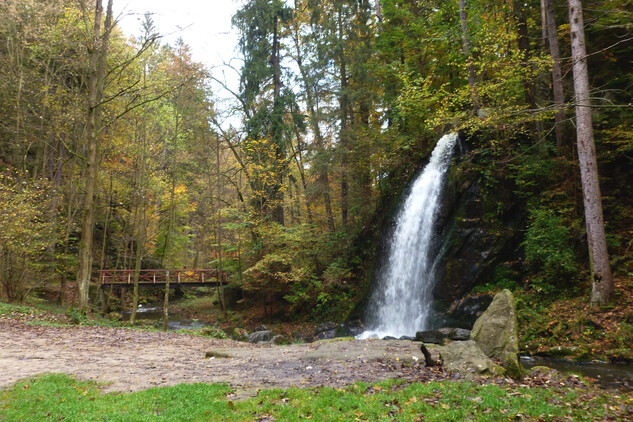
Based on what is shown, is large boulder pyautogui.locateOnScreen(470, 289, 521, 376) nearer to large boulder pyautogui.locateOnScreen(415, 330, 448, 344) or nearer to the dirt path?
the dirt path

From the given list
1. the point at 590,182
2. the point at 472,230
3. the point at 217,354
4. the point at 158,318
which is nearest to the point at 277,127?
the point at 472,230

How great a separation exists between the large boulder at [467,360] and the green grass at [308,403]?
60cm

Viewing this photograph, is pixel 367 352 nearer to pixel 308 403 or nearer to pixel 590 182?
pixel 308 403

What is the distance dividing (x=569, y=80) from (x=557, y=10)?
3.41 metres

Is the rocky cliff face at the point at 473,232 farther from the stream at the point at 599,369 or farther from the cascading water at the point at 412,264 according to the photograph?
the stream at the point at 599,369

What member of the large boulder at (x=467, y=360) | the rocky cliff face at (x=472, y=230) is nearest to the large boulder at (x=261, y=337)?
the rocky cliff face at (x=472, y=230)

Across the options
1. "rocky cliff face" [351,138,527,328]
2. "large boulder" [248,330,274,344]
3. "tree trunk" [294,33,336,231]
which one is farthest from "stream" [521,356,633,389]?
"tree trunk" [294,33,336,231]

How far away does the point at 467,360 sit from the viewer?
5.97 m

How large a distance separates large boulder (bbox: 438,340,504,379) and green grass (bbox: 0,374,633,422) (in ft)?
1.98

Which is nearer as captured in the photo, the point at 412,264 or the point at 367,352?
the point at 367,352

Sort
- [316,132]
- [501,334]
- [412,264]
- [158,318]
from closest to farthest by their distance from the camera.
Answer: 1. [501,334]
2. [412,264]
3. [316,132]
4. [158,318]

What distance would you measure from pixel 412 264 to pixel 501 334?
6.70 m

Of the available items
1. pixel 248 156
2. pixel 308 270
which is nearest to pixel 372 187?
pixel 308 270

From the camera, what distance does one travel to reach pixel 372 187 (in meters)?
18.6
